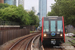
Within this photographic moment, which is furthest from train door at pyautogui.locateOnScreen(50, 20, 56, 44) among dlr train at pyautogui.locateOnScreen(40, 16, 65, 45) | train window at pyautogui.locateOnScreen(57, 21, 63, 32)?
train window at pyautogui.locateOnScreen(57, 21, 63, 32)

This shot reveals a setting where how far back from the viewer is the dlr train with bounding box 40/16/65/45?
11781 millimetres

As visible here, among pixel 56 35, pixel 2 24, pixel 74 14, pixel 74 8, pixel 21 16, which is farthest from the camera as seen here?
pixel 21 16

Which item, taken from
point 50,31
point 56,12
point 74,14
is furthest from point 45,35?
point 56,12

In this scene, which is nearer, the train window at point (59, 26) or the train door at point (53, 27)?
the train door at point (53, 27)

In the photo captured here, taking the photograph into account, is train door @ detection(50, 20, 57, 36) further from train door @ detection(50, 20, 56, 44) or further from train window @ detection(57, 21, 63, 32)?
train window @ detection(57, 21, 63, 32)

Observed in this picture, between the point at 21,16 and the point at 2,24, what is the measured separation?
46.9 ft

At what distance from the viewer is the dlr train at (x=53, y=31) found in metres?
11.8

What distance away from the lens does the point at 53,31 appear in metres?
11.9

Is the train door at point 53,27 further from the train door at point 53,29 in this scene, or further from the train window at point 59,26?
the train window at point 59,26

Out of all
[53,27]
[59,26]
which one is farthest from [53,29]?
[59,26]

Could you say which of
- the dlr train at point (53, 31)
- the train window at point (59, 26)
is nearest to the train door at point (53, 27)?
the dlr train at point (53, 31)

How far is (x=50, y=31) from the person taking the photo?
39.1ft

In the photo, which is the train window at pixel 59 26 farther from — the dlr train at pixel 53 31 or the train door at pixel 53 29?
the train door at pixel 53 29

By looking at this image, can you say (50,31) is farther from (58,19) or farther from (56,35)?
(58,19)
